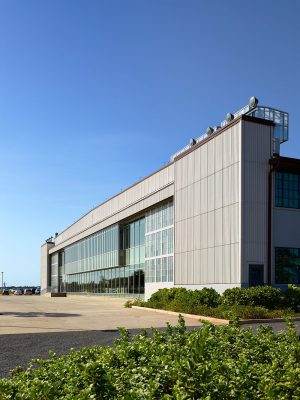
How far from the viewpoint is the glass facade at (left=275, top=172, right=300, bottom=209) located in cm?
2822

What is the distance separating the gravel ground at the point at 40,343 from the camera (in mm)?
11336

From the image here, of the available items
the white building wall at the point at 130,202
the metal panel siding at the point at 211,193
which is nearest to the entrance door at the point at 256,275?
the metal panel siding at the point at 211,193

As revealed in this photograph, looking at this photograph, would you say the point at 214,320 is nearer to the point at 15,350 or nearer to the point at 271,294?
the point at 271,294

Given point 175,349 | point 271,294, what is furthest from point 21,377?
point 271,294

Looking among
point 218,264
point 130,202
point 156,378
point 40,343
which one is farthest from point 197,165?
point 156,378

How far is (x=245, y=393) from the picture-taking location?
4656 millimetres

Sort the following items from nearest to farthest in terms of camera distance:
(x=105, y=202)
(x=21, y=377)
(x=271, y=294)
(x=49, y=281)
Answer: (x=21, y=377), (x=271, y=294), (x=105, y=202), (x=49, y=281)

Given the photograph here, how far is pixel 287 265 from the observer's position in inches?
1083

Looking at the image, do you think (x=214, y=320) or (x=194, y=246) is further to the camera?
(x=194, y=246)

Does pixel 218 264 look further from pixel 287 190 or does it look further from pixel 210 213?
pixel 287 190

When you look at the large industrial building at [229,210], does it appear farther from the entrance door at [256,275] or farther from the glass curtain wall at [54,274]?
the glass curtain wall at [54,274]

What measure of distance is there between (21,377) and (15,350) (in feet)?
26.2

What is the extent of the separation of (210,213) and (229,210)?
2.39m

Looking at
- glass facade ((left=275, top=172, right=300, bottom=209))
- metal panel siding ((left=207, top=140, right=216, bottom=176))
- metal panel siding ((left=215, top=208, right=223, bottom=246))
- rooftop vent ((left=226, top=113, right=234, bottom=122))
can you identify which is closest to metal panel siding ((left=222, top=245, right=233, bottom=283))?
metal panel siding ((left=215, top=208, right=223, bottom=246))
